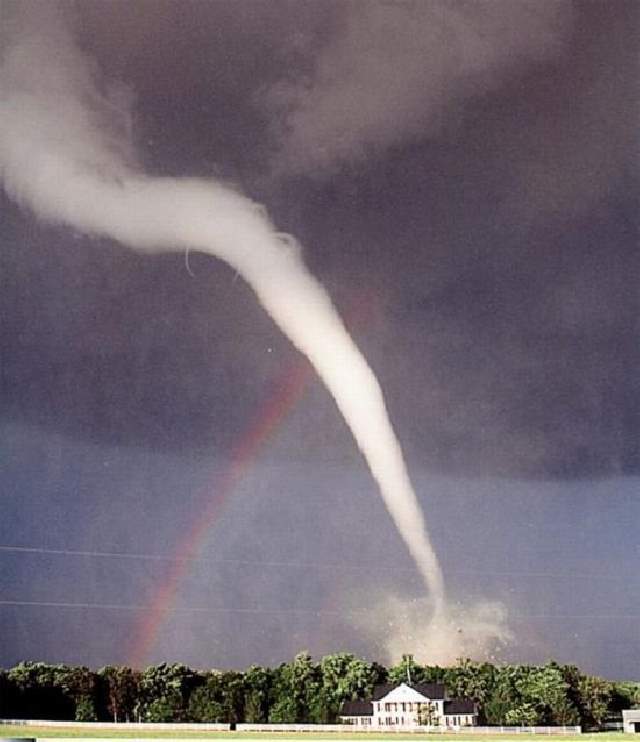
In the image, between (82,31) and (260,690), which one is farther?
(82,31)

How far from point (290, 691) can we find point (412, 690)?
108 cm

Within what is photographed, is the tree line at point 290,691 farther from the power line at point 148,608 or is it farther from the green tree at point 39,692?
the power line at point 148,608

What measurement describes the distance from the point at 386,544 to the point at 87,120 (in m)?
4.87

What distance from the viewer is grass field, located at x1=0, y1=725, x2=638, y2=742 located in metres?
8.20

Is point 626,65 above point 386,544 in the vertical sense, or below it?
above

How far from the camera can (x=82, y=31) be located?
9.36m

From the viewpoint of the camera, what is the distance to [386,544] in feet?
29.3

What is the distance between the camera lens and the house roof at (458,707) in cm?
848

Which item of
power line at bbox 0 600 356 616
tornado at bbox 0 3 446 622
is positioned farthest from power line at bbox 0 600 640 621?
tornado at bbox 0 3 446 622

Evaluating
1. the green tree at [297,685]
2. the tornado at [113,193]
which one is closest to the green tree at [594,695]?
the green tree at [297,685]

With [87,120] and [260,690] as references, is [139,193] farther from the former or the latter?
[260,690]

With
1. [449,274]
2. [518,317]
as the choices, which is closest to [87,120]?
[449,274]

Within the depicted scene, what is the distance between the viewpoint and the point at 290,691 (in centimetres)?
876

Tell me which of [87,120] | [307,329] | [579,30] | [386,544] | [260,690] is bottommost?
[260,690]
